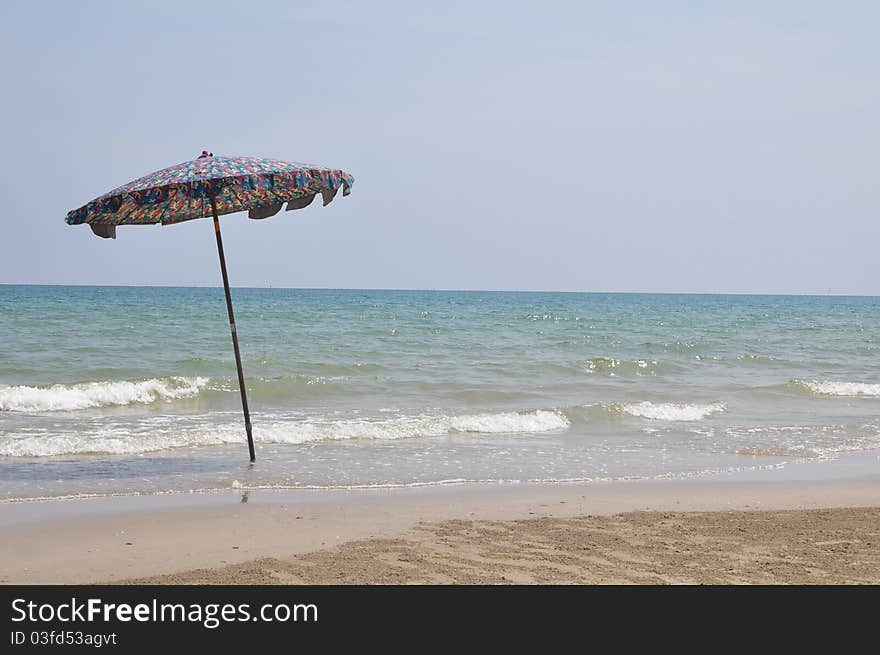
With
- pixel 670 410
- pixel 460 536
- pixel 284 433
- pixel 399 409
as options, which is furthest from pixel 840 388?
pixel 460 536

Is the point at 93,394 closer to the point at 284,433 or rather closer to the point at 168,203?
the point at 284,433

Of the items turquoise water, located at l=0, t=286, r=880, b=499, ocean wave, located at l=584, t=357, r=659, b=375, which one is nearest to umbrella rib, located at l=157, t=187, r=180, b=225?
turquoise water, located at l=0, t=286, r=880, b=499

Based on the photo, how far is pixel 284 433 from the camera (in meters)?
11.5

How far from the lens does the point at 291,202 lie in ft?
30.6

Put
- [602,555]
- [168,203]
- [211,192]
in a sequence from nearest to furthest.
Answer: [602,555] → [211,192] → [168,203]

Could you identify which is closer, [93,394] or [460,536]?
[460,536]

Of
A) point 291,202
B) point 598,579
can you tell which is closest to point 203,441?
point 291,202

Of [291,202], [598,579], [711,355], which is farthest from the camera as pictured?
[711,355]

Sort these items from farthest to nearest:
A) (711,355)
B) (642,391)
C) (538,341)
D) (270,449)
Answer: (538,341)
(711,355)
(642,391)
(270,449)

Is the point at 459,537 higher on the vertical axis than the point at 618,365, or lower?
lower

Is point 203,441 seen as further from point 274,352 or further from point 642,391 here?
point 274,352

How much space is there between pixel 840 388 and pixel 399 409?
969cm

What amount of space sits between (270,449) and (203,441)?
0.93 meters

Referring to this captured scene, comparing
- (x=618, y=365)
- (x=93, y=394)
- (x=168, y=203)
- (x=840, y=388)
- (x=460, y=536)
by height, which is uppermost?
(x=168, y=203)
